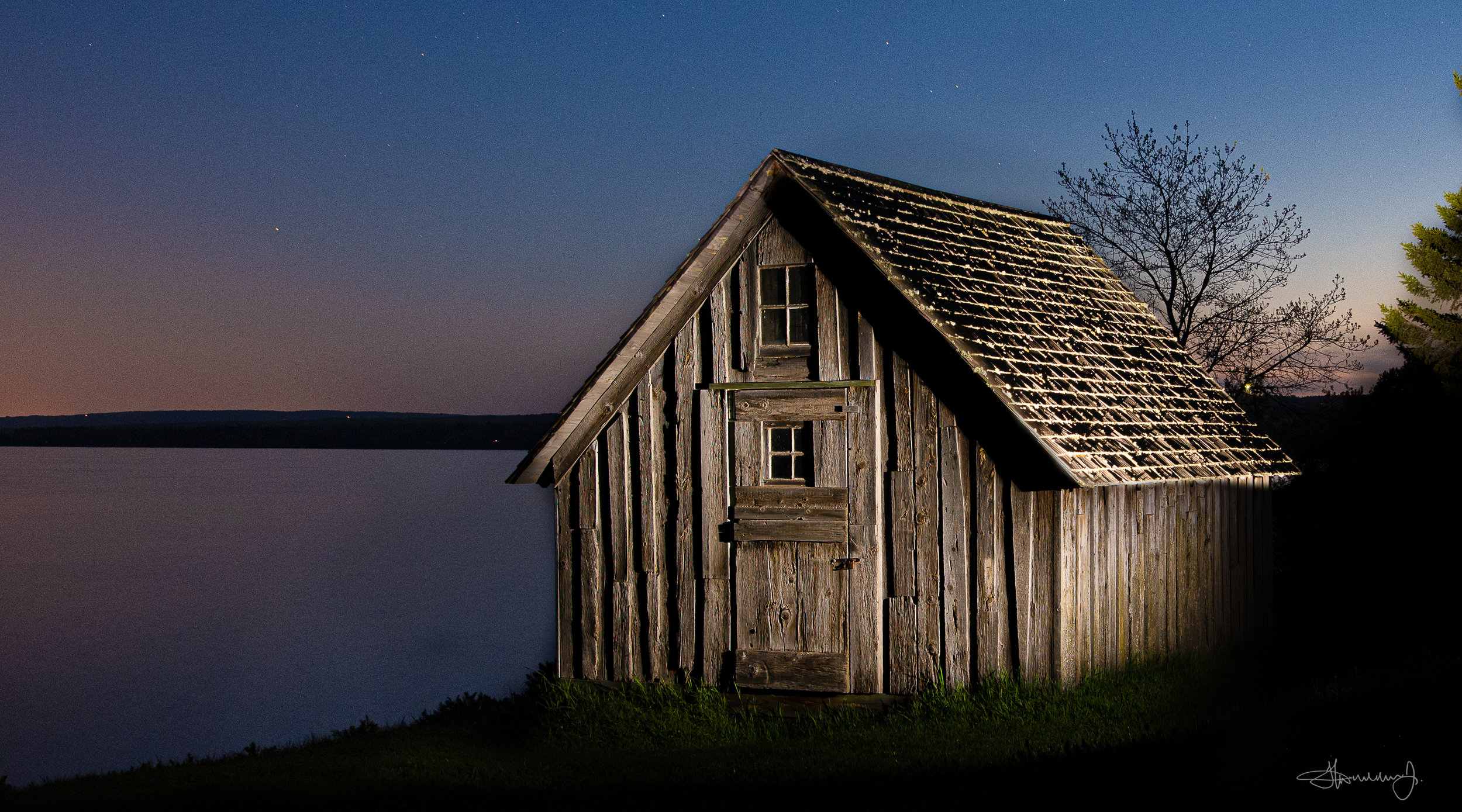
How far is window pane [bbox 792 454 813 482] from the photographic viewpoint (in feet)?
46.4

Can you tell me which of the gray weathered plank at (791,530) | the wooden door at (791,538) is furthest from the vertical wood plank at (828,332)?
the gray weathered plank at (791,530)

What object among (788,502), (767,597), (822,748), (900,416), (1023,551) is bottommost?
(822,748)

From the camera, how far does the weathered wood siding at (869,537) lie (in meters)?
13.3

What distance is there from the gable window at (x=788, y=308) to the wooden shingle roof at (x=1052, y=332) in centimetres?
90

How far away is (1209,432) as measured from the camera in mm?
16344

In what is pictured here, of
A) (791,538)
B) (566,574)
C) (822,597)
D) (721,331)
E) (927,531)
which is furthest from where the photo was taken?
(566,574)

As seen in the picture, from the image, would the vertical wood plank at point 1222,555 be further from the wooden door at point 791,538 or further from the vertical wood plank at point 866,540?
the wooden door at point 791,538

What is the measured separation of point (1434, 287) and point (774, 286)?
85.3ft

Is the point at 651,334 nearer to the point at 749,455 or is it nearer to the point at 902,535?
the point at 749,455

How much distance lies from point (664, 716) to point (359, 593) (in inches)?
1729

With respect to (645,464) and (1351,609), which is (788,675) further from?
(1351,609)

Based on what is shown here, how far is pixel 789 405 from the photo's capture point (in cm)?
1416

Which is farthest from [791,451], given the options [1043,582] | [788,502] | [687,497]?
[1043,582]

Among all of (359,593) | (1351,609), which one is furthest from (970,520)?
(359,593)
